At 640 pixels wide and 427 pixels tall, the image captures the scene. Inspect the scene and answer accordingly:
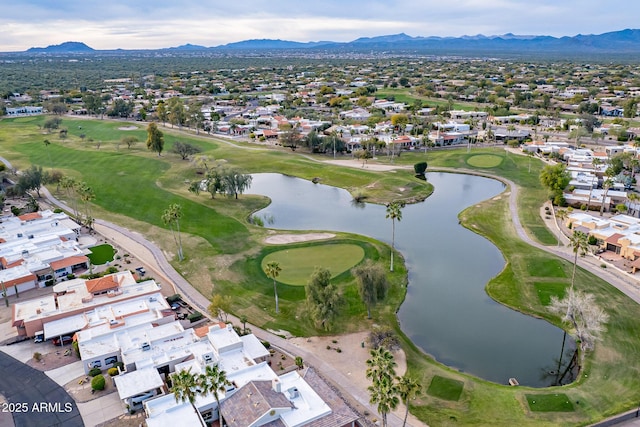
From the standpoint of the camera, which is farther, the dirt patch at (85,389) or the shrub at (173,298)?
the shrub at (173,298)

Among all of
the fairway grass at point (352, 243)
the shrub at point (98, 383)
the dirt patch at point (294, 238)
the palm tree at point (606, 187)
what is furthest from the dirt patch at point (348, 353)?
the palm tree at point (606, 187)

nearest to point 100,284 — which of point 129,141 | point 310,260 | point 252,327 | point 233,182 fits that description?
point 252,327

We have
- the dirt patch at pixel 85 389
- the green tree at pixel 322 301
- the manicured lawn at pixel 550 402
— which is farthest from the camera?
the green tree at pixel 322 301

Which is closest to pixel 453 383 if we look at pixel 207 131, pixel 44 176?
pixel 44 176

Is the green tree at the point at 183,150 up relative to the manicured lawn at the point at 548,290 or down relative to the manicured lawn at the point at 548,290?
up

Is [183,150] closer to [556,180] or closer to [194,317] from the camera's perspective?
[194,317]

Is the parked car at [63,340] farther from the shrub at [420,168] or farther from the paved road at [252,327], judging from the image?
the shrub at [420,168]

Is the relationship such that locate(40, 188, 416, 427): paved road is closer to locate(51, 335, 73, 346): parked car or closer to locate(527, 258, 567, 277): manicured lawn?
locate(51, 335, 73, 346): parked car
